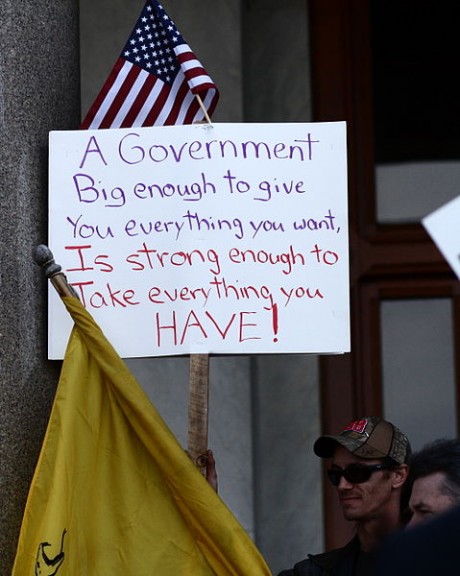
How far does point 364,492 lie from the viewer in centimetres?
433

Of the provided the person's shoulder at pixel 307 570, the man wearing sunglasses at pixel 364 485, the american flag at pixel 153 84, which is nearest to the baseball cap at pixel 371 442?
the man wearing sunglasses at pixel 364 485

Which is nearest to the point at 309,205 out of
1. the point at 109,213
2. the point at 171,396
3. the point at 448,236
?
the point at 109,213

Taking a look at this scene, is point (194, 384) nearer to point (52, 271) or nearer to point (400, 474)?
point (52, 271)

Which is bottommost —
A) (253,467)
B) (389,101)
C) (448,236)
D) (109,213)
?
(253,467)

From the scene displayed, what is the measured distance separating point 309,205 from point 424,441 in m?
2.15

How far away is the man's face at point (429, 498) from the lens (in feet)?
13.2

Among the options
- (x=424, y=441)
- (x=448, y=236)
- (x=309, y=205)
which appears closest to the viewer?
(x=448, y=236)

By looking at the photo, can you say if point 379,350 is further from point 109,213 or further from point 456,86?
point 109,213

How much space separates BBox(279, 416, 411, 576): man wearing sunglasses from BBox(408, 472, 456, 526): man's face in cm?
18

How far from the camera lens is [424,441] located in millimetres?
5719

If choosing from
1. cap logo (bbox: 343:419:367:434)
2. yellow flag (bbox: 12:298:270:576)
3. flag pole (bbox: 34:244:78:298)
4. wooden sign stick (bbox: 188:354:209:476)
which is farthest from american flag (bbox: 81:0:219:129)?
cap logo (bbox: 343:419:367:434)

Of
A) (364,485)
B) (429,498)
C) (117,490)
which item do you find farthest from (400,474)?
(117,490)

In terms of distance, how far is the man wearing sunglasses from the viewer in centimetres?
427

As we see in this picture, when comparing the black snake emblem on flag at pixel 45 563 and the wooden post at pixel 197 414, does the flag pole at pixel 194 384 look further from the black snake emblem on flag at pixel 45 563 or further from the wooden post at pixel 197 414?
the black snake emblem on flag at pixel 45 563
